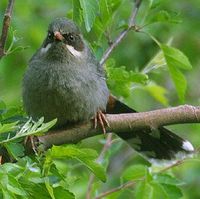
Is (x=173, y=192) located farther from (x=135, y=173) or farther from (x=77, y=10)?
(x=77, y=10)

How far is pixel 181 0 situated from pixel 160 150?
4.28m

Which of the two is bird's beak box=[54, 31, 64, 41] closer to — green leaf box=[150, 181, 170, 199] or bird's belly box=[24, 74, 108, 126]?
bird's belly box=[24, 74, 108, 126]

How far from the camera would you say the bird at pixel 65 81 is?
5762mm

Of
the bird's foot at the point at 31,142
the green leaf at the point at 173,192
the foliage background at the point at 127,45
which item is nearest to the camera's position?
the bird's foot at the point at 31,142

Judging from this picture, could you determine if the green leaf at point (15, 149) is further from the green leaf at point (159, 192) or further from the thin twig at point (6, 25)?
the green leaf at point (159, 192)

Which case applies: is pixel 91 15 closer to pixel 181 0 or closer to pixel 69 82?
pixel 69 82

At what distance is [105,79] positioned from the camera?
592 cm

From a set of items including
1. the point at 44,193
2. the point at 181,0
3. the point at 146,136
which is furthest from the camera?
the point at 181,0

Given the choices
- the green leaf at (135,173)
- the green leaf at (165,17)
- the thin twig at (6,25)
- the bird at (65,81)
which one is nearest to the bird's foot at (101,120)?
the bird at (65,81)

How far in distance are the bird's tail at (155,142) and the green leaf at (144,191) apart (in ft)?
3.51

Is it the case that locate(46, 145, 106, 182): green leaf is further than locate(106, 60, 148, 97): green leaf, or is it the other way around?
locate(106, 60, 148, 97): green leaf

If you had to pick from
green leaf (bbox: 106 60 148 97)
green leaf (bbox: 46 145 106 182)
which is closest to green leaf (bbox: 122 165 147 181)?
green leaf (bbox: 106 60 148 97)

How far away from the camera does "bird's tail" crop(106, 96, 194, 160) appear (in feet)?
20.9

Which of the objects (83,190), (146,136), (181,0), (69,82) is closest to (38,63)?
(69,82)
